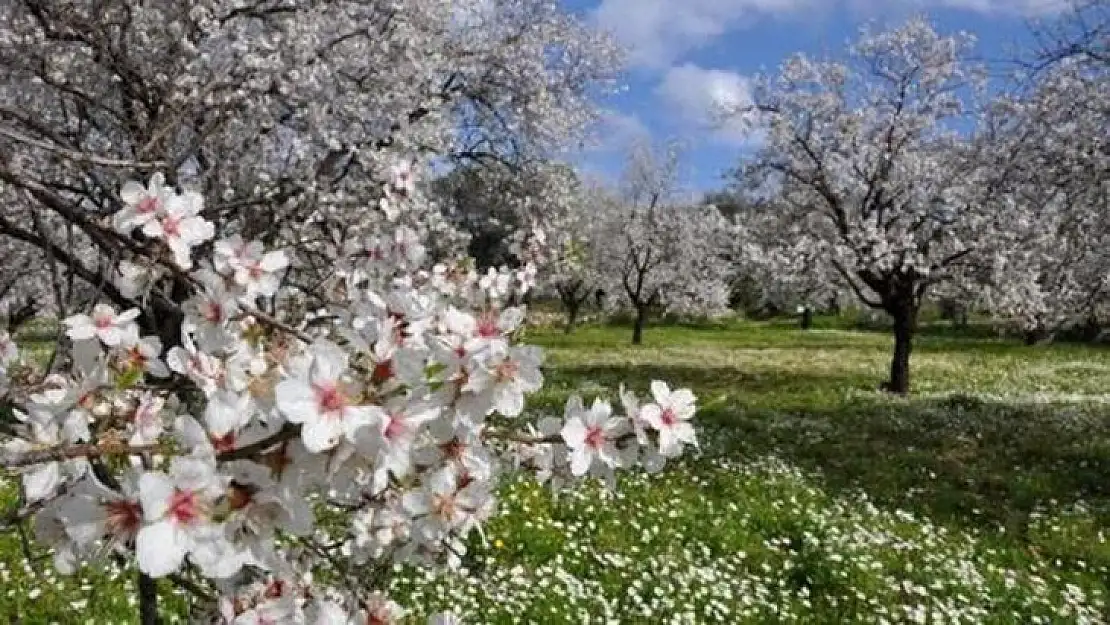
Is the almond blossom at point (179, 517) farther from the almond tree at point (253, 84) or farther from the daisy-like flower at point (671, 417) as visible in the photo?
the almond tree at point (253, 84)

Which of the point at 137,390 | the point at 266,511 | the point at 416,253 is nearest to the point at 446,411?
the point at 266,511

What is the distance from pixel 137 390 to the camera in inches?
86.5

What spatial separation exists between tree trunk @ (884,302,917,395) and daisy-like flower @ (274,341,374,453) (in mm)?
19842

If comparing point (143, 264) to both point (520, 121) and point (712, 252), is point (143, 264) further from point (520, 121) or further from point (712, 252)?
point (712, 252)

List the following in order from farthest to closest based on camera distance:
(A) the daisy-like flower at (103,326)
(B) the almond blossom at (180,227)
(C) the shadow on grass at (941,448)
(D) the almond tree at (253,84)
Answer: (C) the shadow on grass at (941,448) < (D) the almond tree at (253,84) < (B) the almond blossom at (180,227) < (A) the daisy-like flower at (103,326)

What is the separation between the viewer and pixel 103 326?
2205 mm

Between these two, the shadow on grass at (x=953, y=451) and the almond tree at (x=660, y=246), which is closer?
the shadow on grass at (x=953, y=451)

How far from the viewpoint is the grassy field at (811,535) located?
6.44m

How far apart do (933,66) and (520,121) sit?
9765 mm

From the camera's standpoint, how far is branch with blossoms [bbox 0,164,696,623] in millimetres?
1304

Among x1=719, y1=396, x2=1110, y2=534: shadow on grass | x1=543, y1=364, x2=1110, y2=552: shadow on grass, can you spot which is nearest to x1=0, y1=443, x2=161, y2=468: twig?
x1=543, y1=364, x2=1110, y2=552: shadow on grass

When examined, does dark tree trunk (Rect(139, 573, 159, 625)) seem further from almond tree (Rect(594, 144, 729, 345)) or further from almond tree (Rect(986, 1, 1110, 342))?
almond tree (Rect(594, 144, 729, 345))

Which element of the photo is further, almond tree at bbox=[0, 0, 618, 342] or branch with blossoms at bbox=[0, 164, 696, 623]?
almond tree at bbox=[0, 0, 618, 342]

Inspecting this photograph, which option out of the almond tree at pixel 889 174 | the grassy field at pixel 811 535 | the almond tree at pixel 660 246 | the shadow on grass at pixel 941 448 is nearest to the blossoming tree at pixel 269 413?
the grassy field at pixel 811 535
